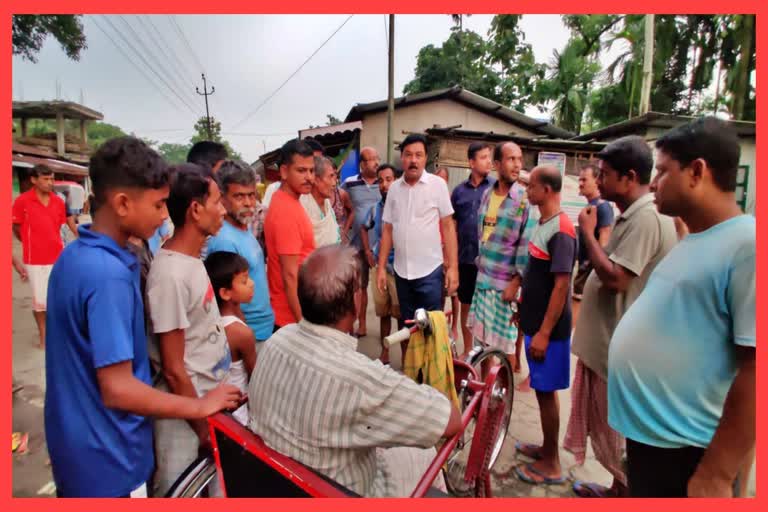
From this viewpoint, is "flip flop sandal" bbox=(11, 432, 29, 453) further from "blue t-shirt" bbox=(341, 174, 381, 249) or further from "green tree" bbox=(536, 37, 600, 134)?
"green tree" bbox=(536, 37, 600, 134)

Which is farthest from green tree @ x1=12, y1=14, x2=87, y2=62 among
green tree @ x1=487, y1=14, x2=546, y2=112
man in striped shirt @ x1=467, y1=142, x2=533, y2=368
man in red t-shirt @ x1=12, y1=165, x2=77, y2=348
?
green tree @ x1=487, y1=14, x2=546, y2=112

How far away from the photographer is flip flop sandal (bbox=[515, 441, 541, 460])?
2.82 meters

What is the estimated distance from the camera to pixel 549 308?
2486mm

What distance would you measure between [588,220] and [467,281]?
216 centimetres

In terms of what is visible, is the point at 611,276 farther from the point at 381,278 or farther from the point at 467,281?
the point at 467,281

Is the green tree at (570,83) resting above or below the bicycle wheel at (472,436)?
above

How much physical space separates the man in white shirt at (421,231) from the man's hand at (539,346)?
1107 millimetres

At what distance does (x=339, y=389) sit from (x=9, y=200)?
4.50 feet

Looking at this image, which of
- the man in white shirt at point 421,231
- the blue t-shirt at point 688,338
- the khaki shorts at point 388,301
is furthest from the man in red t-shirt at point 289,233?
the blue t-shirt at point 688,338

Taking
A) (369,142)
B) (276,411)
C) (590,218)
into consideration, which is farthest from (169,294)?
(369,142)

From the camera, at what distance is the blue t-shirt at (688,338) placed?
1202 mm

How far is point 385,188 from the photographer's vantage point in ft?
15.7

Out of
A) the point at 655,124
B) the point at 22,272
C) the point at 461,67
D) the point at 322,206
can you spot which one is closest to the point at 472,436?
the point at 322,206

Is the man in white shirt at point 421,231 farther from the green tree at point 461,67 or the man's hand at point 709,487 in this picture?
the green tree at point 461,67
